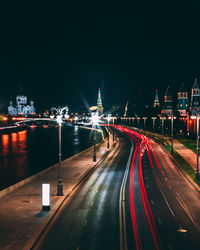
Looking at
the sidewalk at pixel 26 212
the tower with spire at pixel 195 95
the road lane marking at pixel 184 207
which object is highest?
the tower with spire at pixel 195 95

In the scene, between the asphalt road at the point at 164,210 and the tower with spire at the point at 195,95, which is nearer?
the asphalt road at the point at 164,210

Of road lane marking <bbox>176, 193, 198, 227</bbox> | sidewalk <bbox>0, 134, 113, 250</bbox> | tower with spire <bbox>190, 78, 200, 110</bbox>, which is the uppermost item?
tower with spire <bbox>190, 78, 200, 110</bbox>

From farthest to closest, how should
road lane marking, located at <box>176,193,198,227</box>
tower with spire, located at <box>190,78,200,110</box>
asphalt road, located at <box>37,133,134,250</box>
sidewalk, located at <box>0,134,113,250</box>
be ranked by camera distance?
tower with spire, located at <box>190,78,200,110</box>
road lane marking, located at <box>176,193,198,227</box>
sidewalk, located at <box>0,134,113,250</box>
asphalt road, located at <box>37,133,134,250</box>

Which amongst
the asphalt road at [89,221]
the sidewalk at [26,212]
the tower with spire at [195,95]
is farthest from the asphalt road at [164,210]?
the tower with spire at [195,95]

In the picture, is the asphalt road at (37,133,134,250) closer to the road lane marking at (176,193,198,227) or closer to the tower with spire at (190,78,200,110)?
the road lane marking at (176,193,198,227)

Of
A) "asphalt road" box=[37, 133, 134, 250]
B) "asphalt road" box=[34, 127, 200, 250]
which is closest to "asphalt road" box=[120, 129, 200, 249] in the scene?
"asphalt road" box=[34, 127, 200, 250]

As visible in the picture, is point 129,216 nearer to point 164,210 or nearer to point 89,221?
point 89,221

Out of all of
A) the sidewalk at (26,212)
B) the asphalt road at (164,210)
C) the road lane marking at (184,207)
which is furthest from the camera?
the road lane marking at (184,207)

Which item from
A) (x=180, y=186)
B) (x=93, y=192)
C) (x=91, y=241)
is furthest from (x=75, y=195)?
(x=180, y=186)

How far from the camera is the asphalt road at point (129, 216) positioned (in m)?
15.2

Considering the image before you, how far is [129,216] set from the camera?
19094 millimetres

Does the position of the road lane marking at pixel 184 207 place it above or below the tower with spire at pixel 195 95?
below

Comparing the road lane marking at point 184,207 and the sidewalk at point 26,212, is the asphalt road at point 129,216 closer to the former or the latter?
the road lane marking at point 184,207

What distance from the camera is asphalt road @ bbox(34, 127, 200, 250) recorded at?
597 inches
